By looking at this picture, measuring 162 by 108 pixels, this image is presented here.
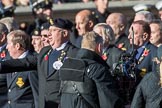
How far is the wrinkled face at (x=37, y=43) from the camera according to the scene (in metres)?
15.4

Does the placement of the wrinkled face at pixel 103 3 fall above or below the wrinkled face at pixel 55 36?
above

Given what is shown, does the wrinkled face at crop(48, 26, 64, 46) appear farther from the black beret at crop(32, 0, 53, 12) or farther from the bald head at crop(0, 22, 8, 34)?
the black beret at crop(32, 0, 53, 12)

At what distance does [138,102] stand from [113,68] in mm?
1347

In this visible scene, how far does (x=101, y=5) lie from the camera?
59.3 ft

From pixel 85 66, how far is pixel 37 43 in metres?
3.28

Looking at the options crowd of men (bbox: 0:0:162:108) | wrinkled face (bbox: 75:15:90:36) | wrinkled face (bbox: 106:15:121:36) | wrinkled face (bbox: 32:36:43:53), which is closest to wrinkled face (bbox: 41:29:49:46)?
crowd of men (bbox: 0:0:162:108)

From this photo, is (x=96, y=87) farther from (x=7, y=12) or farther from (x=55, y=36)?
(x=7, y=12)

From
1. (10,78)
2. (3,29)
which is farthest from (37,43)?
(10,78)

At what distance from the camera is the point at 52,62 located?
13.5 m

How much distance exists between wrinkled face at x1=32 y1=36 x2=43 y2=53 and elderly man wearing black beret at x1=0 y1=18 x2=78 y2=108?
1.76 metres

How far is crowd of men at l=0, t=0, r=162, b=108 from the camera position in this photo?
1228cm

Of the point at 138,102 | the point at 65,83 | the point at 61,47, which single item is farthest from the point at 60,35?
the point at 138,102

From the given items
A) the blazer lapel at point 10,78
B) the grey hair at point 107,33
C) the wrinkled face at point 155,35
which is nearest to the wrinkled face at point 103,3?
the wrinkled face at point 155,35

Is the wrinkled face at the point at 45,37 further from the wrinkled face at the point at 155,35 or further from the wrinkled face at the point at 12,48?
the wrinkled face at the point at 155,35
